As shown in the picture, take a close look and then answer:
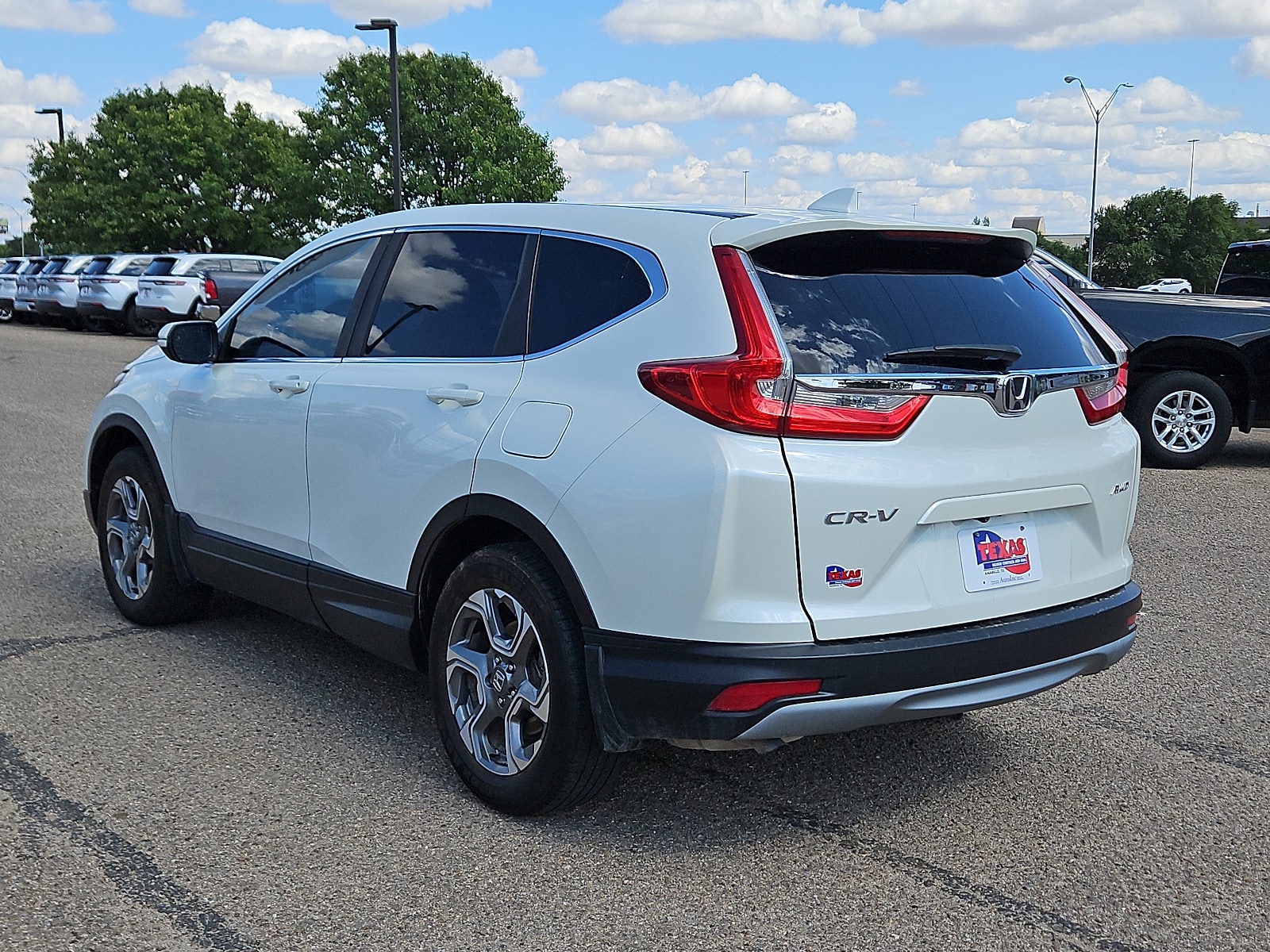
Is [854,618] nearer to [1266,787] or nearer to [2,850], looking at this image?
[1266,787]

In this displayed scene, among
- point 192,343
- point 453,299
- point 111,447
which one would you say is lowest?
point 111,447

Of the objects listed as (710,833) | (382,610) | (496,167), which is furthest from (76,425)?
(496,167)

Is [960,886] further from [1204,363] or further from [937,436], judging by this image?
[1204,363]

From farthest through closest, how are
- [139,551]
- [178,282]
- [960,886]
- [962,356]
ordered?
[178,282]
[139,551]
[962,356]
[960,886]

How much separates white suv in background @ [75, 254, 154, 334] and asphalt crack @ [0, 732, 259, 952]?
26398mm

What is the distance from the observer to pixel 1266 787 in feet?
13.4

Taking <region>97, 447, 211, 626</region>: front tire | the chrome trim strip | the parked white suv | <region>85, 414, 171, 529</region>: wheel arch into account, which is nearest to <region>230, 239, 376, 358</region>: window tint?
the parked white suv

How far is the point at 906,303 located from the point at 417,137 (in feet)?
169

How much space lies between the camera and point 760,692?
10.6 ft

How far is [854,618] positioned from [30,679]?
3.29m

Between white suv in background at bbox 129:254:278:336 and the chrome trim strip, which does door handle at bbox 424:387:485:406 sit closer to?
the chrome trim strip

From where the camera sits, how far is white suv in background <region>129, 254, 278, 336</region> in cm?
2727

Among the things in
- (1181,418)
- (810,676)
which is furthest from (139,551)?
(1181,418)

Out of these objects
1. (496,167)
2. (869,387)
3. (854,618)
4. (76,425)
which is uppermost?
(496,167)
